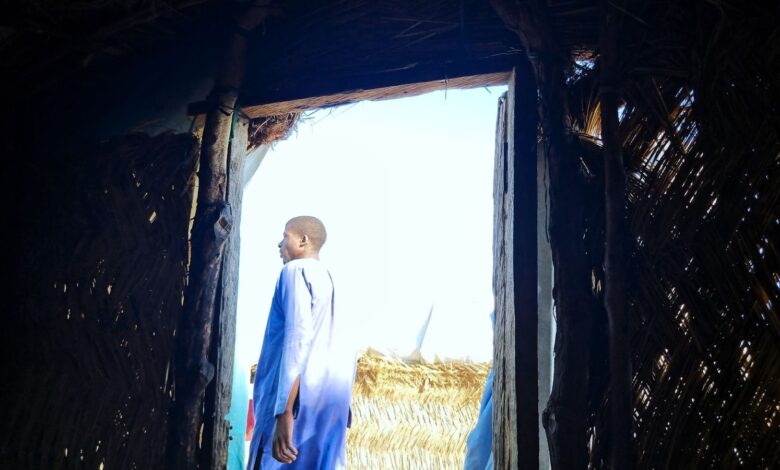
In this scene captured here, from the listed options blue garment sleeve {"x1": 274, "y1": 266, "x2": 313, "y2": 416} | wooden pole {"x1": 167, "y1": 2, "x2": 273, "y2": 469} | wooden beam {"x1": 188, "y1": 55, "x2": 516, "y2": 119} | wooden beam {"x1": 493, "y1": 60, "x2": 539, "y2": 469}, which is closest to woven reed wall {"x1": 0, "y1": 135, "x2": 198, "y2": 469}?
wooden pole {"x1": 167, "y1": 2, "x2": 273, "y2": 469}

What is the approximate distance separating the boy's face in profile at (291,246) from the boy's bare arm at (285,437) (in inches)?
33.7

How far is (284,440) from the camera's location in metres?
3.31

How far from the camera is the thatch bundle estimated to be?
7.62 m

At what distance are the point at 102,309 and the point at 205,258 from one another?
590 millimetres

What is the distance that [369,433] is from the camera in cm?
784

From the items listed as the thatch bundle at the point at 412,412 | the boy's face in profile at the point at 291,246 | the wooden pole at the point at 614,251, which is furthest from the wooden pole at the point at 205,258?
the thatch bundle at the point at 412,412

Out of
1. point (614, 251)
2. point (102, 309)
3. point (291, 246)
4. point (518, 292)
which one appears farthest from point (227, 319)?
point (614, 251)

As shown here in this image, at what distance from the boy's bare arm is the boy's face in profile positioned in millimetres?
855

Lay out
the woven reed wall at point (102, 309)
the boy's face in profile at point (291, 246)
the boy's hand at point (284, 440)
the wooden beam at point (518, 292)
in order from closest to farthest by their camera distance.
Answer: the wooden beam at point (518, 292)
the woven reed wall at point (102, 309)
the boy's hand at point (284, 440)
the boy's face in profile at point (291, 246)

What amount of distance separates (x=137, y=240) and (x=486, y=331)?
18.2 feet

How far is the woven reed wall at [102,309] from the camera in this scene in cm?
288

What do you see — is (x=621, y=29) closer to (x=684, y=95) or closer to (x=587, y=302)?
(x=684, y=95)

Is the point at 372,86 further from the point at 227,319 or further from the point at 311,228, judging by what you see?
the point at 311,228

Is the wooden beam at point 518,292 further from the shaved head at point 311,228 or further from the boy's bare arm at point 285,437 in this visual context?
the shaved head at point 311,228
